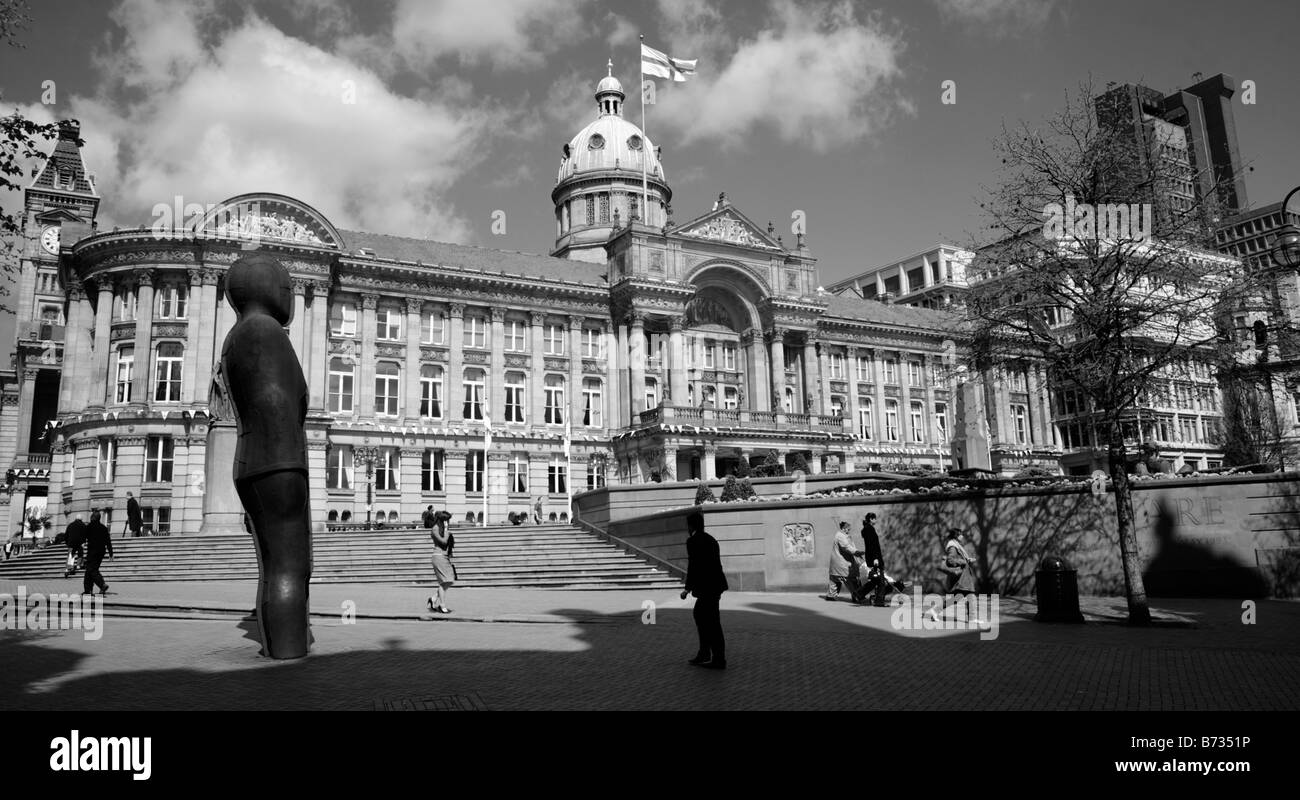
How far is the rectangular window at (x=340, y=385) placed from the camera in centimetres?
4953

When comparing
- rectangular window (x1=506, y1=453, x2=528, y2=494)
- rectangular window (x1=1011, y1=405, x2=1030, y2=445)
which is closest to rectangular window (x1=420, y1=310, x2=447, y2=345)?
rectangular window (x1=506, y1=453, x2=528, y2=494)

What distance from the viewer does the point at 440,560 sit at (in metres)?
18.6

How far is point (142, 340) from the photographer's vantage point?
45969mm

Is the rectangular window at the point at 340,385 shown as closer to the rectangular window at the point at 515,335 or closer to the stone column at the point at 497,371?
the stone column at the point at 497,371

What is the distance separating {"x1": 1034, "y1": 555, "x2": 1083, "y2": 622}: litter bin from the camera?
17.2 meters

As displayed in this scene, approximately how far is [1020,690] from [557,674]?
5459 mm

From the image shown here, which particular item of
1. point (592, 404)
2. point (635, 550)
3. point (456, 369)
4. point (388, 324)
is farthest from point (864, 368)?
point (635, 550)

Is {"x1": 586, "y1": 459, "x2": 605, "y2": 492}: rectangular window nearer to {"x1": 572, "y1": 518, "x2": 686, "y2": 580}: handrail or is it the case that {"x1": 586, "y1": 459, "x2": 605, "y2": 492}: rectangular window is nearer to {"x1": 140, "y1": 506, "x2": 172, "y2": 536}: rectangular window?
{"x1": 572, "y1": 518, "x2": 686, "y2": 580}: handrail

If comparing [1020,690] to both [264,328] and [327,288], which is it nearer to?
[264,328]

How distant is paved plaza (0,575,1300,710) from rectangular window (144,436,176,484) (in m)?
29.0

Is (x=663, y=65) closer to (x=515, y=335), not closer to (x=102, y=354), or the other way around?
(x=515, y=335)

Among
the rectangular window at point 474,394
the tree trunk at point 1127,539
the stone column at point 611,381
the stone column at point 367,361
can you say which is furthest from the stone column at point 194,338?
the tree trunk at point 1127,539
